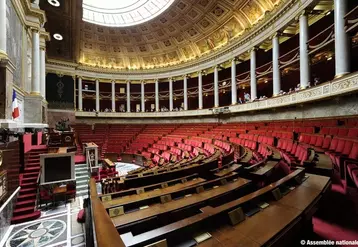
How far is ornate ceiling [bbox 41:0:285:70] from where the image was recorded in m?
13.9

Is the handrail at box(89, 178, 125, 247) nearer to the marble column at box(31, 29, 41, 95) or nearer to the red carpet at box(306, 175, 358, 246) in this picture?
the red carpet at box(306, 175, 358, 246)

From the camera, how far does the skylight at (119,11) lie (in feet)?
64.6

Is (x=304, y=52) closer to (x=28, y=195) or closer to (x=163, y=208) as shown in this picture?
(x=163, y=208)

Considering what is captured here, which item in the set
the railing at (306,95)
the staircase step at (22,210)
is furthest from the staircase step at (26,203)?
the railing at (306,95)

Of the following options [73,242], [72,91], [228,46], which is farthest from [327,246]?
[72,91]

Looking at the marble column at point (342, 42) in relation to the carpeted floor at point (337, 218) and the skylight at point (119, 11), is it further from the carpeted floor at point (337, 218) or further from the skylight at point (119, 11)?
the skylight at point (119, 11)

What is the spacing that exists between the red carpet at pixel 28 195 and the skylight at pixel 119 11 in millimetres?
17381

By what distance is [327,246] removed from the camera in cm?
175

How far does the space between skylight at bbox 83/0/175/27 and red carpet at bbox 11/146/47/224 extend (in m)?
17.4

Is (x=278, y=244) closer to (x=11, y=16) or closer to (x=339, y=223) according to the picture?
(x=339, y=223)

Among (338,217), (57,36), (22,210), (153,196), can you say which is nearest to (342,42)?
(338,217)

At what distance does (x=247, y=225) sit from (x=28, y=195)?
7040mm

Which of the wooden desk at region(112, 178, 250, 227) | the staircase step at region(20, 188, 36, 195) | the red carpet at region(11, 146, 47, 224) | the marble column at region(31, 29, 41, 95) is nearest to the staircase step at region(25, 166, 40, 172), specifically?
the red carpet at region(11, 146, 47, 224)

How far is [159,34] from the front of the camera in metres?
20.2
